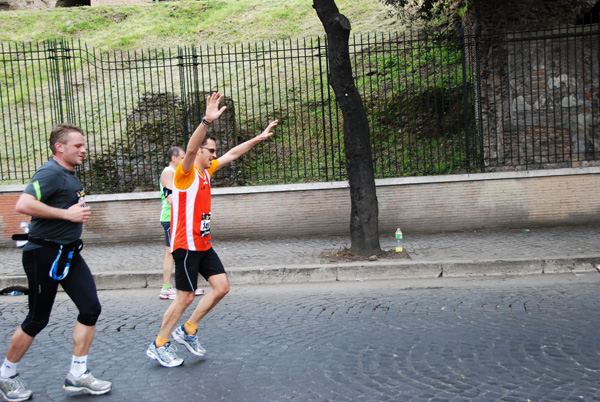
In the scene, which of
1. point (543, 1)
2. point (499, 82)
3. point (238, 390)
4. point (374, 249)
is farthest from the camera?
point (543, 1)

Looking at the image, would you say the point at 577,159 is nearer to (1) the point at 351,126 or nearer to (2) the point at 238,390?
(1) the point at 351,126

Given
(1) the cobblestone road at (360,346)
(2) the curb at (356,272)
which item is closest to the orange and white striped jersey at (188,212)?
(1) the cobblestone road at (360,346)

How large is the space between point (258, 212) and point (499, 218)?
174 inches

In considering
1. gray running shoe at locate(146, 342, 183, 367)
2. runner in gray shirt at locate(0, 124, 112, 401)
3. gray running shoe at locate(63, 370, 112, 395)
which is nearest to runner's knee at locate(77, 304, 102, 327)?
runner in gray shirt at locate(0, 124, 112, 401)

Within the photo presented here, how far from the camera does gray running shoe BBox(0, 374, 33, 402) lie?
4.05 meters

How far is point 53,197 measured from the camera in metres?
4.10

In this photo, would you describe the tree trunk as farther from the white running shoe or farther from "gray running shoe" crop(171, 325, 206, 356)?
"gray running shoe" crop(171, 325, 206, 356)

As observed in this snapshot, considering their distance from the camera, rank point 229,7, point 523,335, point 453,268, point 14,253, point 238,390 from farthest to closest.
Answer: point 229,7 < point 14,253 < point 453,268 < point 523,335 < point 238,390

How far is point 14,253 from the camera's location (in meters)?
10.4

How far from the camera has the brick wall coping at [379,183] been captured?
1049 centimetres

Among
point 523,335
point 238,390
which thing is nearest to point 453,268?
point 523,335

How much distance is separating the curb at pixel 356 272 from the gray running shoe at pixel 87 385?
3.96 meters

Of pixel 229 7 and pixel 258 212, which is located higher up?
pixel 229 7

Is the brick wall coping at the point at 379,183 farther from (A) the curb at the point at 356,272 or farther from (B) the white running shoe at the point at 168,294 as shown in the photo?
(B) the white running shoe at the point at 168,294
